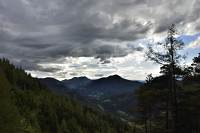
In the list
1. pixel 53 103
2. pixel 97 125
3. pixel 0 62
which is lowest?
pixel 97 125

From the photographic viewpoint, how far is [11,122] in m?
45.7

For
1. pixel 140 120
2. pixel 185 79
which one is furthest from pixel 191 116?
pixel 140 120

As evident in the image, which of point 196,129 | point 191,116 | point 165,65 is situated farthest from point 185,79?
point 196,129

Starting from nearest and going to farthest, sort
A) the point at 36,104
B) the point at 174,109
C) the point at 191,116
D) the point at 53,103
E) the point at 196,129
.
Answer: the point at 174,109
the point at 191,116
the point at 196,129
the point at 36,104
the point at 53,103

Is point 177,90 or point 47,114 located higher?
point 177,90

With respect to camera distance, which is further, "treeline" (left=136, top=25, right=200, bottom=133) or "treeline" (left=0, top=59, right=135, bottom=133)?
"treeline" (left=0, top=59, right=135, bottom=133)

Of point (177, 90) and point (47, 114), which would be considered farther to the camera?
point (47, 114)

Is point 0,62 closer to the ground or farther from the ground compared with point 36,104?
farther from the ground

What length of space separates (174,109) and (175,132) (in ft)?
6.51

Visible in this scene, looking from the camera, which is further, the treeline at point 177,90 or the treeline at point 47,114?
the treeline at point 47,114

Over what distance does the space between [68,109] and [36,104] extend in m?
27.4

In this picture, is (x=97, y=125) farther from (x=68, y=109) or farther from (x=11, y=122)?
(x=11, y=122)

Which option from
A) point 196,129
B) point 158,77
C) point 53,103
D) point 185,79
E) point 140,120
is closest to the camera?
point 185,79

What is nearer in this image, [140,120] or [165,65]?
[165,65]
